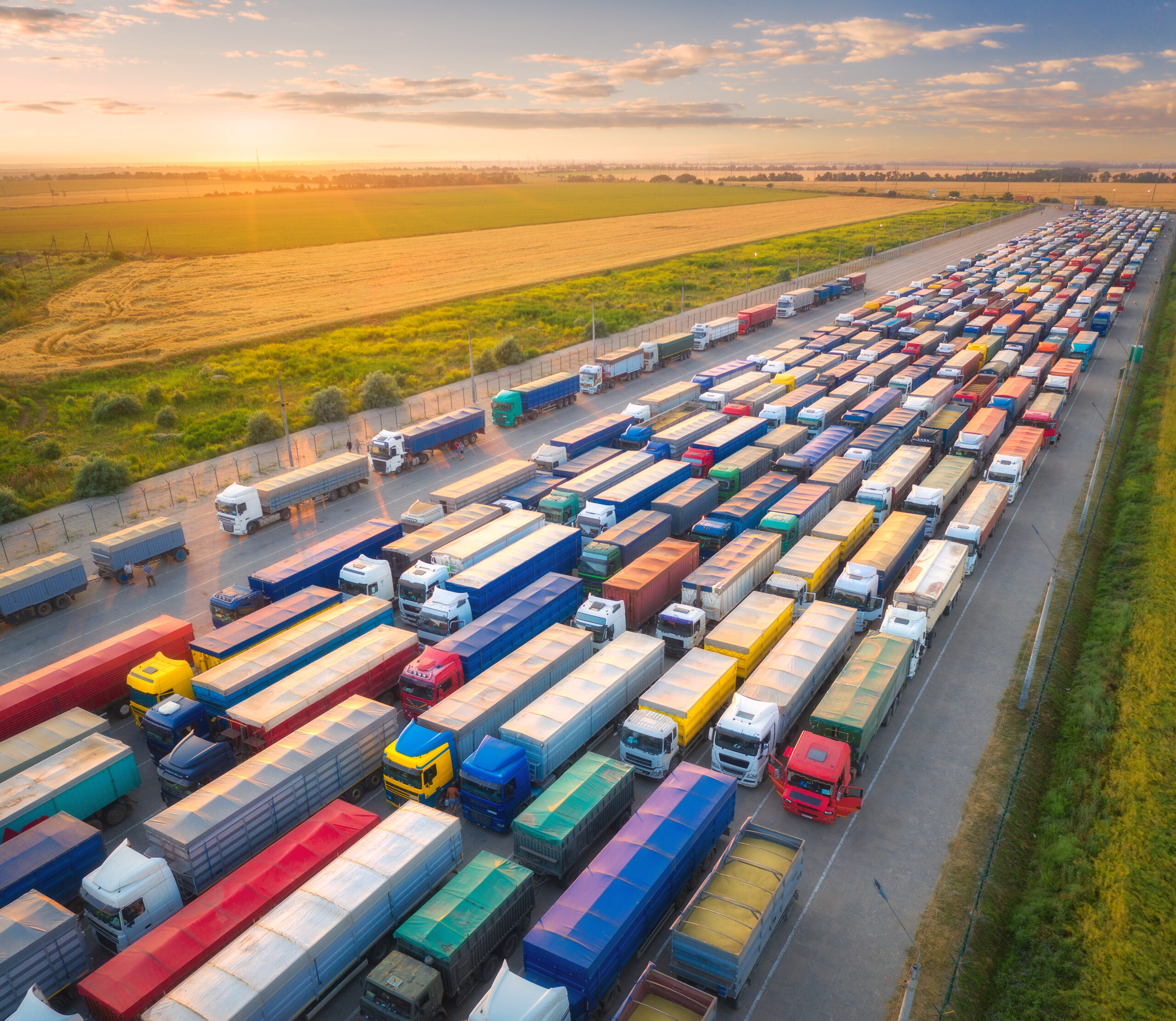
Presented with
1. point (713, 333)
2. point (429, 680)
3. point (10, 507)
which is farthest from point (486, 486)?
point (713, 333)

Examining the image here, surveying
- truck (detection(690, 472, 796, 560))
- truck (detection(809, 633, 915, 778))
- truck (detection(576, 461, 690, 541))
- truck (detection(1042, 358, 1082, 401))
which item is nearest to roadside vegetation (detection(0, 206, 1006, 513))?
truck (detection(576, 461, 690, 541))

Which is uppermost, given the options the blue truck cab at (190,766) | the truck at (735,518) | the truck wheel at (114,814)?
the truck at (735,518)

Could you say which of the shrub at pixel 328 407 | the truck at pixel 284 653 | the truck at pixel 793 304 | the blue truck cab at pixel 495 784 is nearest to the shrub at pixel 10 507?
the shrub at pixel 328 407

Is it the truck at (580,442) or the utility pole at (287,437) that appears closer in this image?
the truck at (580,442)

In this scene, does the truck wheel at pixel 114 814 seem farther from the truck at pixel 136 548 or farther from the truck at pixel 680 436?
the truck at pixel 680 436

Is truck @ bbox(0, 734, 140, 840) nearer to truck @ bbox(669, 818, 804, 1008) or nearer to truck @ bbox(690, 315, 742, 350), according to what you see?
truck @ bbox(669, 818, 804, 1008)

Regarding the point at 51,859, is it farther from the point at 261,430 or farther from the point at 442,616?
the point at 261,430
